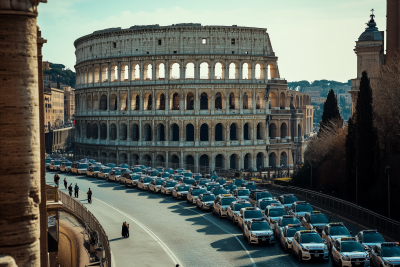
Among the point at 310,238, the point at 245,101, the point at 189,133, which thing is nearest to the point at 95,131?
the point at 189,133

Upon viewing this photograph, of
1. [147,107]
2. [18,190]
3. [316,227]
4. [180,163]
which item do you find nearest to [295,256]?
[316,227]

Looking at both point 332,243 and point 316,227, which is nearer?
point 332,243

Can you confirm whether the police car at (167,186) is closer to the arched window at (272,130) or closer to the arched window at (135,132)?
the arched window at (135,132)

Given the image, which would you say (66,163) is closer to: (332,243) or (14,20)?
(332,243)

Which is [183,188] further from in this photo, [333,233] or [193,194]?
[333,233]

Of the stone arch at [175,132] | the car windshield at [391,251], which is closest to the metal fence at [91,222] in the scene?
the car windshield at [391,251]

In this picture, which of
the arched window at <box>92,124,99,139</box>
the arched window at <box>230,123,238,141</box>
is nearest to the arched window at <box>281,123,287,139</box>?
the arched window at <box>230,123,238,141</box>
